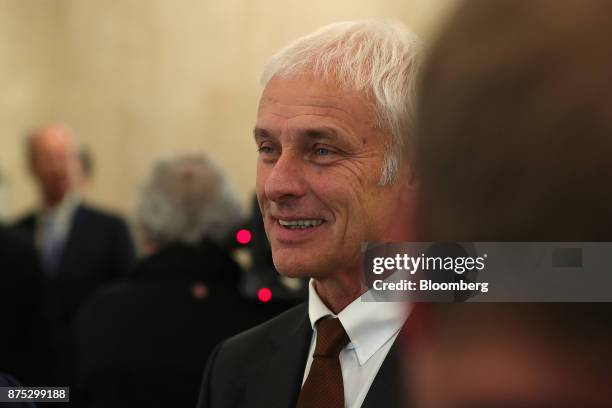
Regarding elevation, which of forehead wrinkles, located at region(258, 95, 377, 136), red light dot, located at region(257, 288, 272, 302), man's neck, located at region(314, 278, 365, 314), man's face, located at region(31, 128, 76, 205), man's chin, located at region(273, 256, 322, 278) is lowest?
man's neck, located at region(314, 278, 365, 314)

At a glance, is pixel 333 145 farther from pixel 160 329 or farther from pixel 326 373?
pixel 160 329

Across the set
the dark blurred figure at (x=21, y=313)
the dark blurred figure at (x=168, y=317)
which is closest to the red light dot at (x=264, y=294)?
the dark blurred figure at (x=168, y=317)

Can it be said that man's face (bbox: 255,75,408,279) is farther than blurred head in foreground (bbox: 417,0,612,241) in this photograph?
Yes

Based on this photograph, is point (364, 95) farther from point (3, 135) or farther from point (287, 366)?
point (3, 135)

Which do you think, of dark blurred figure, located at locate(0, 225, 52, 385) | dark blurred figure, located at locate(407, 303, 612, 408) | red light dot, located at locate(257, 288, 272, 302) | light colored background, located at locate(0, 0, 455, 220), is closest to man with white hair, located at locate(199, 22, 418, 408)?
red light dot, located at locate(257, 288, 272, 302)

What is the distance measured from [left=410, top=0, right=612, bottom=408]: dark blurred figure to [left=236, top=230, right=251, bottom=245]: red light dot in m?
1.33

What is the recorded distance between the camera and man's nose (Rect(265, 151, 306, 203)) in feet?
4.10

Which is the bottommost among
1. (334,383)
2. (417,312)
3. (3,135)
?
(417,312)

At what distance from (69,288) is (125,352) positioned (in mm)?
1532

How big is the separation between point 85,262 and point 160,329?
1.59 metres

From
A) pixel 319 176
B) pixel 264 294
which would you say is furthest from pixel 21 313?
pixel 319 176

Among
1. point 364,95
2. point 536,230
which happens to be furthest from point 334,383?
point 536,230

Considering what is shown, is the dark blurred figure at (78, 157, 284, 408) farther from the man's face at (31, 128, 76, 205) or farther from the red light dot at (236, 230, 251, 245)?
the man's face at (31, 128, 76, 205)

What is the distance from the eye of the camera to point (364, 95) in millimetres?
1238
